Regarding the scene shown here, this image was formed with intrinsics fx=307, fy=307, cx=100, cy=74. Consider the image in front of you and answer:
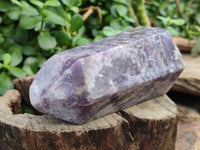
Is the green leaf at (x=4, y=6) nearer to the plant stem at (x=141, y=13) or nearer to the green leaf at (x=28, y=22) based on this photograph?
the green leaf at (x=28, y=22)

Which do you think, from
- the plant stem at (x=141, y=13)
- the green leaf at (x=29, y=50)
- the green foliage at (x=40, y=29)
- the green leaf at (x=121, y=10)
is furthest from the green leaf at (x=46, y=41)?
the plant stem at (x=141, y=13)

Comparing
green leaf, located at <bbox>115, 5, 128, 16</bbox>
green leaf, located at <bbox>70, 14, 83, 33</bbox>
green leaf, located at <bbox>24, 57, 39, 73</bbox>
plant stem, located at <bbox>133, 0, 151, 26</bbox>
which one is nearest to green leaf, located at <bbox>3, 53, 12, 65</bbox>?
green leaf, located at <bbox>24, 57, 39, 73</bbox>

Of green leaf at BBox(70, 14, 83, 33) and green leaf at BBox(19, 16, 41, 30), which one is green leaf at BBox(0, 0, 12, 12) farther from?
green leaf at BBox(70, 14, 83, 33)

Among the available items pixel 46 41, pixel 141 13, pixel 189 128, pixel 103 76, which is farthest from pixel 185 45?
pixel 103 76

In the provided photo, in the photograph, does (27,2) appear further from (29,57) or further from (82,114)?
(82,114)

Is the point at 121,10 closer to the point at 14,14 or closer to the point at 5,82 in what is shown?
the point at 14,14

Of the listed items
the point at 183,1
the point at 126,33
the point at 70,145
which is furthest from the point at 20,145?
the point at 183,1

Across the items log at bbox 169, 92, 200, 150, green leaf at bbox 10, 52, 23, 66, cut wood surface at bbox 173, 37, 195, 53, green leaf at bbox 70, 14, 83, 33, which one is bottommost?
log at bbox 169, 92, 200, 150

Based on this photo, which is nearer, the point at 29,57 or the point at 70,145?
the point at 70,145
